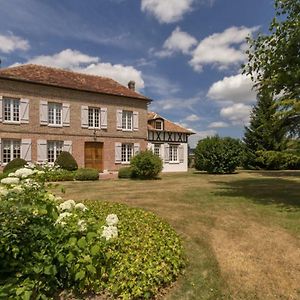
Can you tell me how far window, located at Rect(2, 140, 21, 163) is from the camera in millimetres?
19766

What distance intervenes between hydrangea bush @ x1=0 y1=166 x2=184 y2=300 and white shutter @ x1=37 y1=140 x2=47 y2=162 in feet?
57.3

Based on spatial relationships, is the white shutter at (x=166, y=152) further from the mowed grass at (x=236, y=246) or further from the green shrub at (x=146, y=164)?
the mowed grass at (x=236, y=246)

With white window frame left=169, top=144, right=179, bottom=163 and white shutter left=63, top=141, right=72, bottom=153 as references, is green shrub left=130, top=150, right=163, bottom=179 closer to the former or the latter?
white shutter left=63, top=141, right=72, bottom=153

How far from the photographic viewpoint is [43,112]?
2077cm

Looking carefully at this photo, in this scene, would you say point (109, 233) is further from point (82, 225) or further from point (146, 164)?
point (146, 164)

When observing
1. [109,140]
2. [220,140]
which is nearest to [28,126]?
[109,140]

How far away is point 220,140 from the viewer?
24.0 metres

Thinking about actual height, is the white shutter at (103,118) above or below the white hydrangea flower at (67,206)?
above

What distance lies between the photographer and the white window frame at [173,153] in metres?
28.0

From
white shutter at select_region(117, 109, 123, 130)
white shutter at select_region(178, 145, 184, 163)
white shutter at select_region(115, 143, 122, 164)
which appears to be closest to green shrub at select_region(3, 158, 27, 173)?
white shutter at select_region(115, 143, 122, 164)

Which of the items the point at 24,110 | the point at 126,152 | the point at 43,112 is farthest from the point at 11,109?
the point at 126,152

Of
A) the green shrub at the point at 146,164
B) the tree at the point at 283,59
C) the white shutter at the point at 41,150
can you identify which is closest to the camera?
the tree at the point at 283,59

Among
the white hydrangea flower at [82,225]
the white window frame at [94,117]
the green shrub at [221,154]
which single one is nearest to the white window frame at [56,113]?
the white window frame at [94,117]

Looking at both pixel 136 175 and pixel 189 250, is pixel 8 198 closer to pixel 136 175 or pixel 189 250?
pixel 189 250
